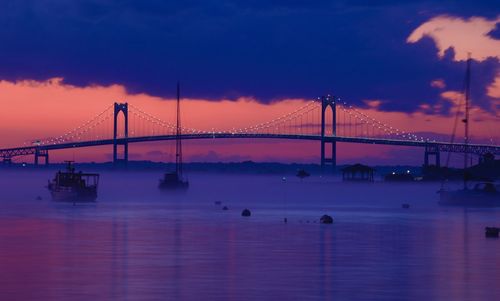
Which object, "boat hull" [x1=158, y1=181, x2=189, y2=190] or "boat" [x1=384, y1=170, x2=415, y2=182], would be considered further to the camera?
"boat" [x1=384, y1=170, x2=415, y2=182]

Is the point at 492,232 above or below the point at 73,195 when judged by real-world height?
below

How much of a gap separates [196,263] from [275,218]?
25945 millimetres

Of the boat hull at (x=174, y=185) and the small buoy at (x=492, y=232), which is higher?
the boat hull at (x=174, y=185)

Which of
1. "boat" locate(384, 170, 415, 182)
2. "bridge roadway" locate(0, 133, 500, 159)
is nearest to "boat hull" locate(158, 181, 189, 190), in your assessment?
"bridge roadway" locate(0, 133, 500, 159)

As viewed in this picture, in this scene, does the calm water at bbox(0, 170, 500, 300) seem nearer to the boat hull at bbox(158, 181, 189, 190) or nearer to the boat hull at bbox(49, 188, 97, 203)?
the boat hull at bbox(49, 188, 97, 203)

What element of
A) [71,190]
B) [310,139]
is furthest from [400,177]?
[71,190]

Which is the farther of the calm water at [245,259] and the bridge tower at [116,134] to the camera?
the bridge tower at [116,134]

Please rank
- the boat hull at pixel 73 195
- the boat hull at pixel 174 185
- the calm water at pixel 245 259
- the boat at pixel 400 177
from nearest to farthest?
the calm water at pixel 245 259 → the boat hull at pixel 73 195 → the boat hull at pixel 174 185 → the boat at pixel 400 177

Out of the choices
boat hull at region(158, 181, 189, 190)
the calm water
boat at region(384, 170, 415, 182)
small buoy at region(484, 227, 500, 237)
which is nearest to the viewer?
the calm water

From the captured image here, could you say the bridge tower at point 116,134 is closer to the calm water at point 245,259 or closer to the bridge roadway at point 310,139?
the bridge roadway at point 310,139

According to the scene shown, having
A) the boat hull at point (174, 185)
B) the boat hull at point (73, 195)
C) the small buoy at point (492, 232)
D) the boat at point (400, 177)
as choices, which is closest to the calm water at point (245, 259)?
the small buoy at point (492, 232)

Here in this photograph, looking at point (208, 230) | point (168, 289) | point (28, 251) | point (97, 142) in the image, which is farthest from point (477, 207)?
point (97, 142)

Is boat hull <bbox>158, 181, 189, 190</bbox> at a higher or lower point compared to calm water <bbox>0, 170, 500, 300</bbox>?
higher

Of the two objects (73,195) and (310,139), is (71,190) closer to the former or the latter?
(73,195)
